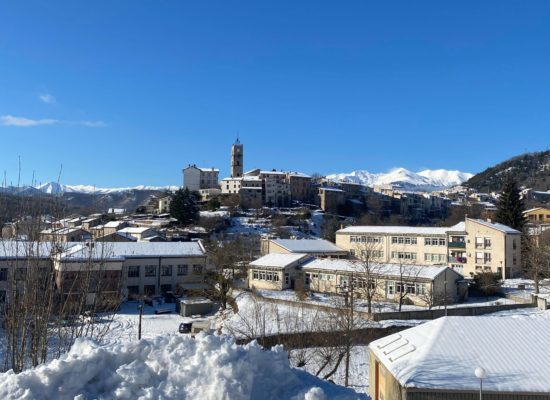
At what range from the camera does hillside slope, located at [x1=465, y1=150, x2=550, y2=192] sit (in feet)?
438

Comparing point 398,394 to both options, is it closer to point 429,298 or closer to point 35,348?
point 35,348

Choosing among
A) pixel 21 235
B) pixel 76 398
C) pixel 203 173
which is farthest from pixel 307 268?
pixel 203 173

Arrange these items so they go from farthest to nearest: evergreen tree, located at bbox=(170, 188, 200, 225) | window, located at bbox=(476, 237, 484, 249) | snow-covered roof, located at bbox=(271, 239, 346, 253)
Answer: evergreen tree, located at bbox=(170, 188, 200, 225) < snow-covered roof, located at bbox=(271, 239, 346, 253) < window, located at bbox=(476, 237, 484, 249)

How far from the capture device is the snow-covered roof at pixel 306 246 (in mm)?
41875

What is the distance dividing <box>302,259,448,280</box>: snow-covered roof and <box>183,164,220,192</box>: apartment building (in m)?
69.7

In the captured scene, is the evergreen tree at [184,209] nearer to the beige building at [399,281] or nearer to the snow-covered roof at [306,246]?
the snow-covered roof at [306,246]

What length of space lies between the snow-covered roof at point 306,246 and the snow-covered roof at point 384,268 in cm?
465

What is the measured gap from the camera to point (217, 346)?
6410 mm

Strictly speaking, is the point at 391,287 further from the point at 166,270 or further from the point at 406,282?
the point at 166,270

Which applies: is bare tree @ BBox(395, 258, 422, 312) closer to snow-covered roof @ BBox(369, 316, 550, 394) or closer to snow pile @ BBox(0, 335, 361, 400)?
snow-covered roof @ BBox(369, 316, 550, 394)

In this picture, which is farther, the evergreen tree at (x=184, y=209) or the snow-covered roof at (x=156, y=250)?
the evergreen tree at (x=184, y=209)

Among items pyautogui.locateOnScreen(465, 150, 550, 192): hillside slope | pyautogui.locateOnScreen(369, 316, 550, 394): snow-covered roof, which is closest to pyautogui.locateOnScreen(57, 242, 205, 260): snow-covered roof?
pyautogui.locateOnScreen(369, 316, 550, 394): snow-covered roof

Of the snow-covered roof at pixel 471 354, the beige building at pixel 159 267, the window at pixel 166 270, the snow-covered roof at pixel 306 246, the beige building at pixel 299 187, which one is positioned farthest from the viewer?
the beige building at pixel 299 187

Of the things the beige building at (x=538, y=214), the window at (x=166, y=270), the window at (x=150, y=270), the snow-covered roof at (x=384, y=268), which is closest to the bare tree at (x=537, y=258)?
the snow-covered roof at (x=384, y=268)
